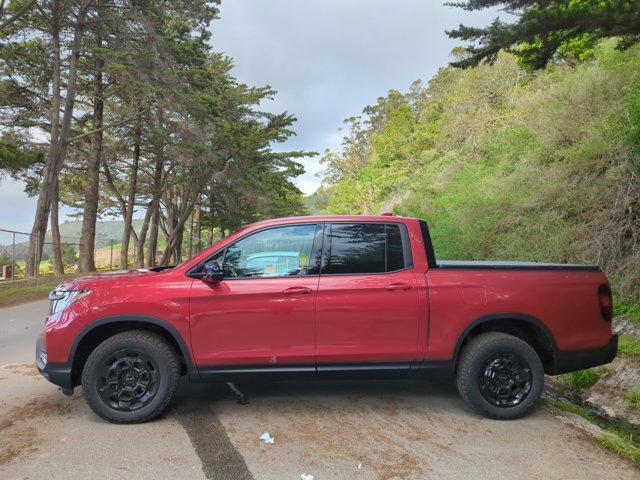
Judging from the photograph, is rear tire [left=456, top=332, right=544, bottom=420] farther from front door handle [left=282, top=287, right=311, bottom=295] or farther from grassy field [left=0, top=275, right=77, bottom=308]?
grassy field [left=0, top=275, right=77, bottom=308]

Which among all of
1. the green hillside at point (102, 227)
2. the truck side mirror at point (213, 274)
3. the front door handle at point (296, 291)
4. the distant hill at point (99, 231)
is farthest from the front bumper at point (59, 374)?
the green hillside at point (102, 227)

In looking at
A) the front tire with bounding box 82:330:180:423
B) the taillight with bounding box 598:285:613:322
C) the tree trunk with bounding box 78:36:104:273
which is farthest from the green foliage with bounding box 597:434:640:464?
the tree trunk with bounding box 78:36:104:273

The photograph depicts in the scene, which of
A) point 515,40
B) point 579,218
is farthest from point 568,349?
point 579,218

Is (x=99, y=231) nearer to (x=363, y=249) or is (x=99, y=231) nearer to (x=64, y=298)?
(x=64, y=298)

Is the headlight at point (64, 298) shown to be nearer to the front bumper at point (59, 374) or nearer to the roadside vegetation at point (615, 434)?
the front bumper at point (59, 374)

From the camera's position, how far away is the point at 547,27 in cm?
475

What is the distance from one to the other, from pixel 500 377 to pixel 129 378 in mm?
3338

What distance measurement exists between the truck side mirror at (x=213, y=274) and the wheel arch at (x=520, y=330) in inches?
87.7

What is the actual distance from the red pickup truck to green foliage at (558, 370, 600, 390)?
1.75 meters

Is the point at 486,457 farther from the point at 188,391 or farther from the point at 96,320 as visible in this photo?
the point at 96,320

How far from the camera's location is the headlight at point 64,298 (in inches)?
147

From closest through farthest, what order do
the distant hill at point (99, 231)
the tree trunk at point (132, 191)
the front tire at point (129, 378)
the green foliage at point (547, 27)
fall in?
the front tire at point (129, 378) → the green foliage at point (547, 27) → the tree trunk at point (132, 191) → the distant hill at point (99, 231)

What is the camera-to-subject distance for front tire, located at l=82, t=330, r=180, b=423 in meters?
3.61

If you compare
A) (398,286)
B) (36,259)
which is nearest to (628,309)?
(398,286)
